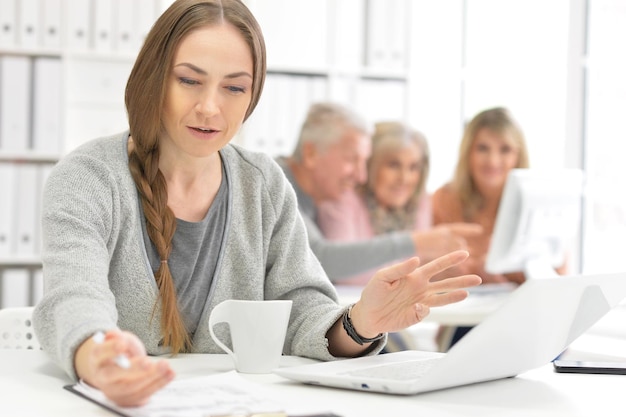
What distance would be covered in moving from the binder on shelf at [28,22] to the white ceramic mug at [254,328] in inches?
110

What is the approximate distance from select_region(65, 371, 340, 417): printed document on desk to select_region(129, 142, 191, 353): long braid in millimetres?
338

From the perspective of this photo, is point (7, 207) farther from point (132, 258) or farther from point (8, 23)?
point (132, 258)

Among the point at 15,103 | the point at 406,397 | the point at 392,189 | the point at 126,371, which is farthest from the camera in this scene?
the point at 392,189

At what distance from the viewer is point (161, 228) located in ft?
4.57

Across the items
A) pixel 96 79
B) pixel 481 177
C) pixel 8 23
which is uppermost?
pixel 8 23

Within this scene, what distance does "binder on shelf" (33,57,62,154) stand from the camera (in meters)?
3.59

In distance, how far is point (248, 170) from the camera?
155 cm

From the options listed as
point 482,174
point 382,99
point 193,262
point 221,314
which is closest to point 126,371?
point 221,314

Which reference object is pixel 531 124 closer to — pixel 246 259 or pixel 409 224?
pixel 409 224

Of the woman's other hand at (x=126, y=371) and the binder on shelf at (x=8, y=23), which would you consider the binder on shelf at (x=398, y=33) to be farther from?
the woman's other hand at (x=126, y=371)

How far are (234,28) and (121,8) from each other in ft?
8.00

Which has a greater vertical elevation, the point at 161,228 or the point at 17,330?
the point at 161,228

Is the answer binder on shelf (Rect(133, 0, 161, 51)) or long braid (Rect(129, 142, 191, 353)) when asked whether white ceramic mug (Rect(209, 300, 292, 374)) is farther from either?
binder on shelf (Rect(133, 0, 161, 51))

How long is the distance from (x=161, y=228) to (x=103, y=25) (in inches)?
98.5
